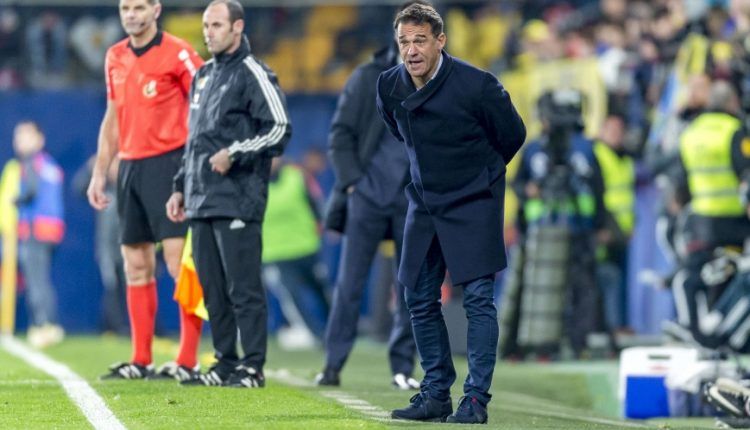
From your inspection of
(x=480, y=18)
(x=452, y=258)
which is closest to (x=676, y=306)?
(x=452, y=258)

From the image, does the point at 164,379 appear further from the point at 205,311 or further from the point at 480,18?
the point at 480,18

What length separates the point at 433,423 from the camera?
8.25m

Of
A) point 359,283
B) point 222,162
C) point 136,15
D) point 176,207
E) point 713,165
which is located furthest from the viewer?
point 713,165

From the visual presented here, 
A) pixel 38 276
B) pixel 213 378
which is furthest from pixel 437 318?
pixel 38 276

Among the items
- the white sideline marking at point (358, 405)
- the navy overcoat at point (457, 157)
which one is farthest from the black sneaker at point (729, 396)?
the navy overcoat at point (457, 157)

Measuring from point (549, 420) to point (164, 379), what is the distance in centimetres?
248

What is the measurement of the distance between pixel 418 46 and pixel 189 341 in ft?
10.6

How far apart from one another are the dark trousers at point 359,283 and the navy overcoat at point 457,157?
2.79 metres

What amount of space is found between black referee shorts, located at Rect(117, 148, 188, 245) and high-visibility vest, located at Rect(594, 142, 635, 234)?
8769mm

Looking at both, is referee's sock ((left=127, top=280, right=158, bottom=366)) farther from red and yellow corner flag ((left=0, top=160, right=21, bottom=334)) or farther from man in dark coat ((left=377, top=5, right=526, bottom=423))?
red and yellow corner flag ((left=0, top=160, right=21, bottom=334))

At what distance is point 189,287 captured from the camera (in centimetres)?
1068

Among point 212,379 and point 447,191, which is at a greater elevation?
point 447,191

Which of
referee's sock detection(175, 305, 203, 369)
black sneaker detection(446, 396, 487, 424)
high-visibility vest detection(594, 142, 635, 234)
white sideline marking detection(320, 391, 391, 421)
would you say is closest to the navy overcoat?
black sneaker detection(446, 396, 487, 424)

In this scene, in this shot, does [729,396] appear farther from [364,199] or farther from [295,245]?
[295,245]
